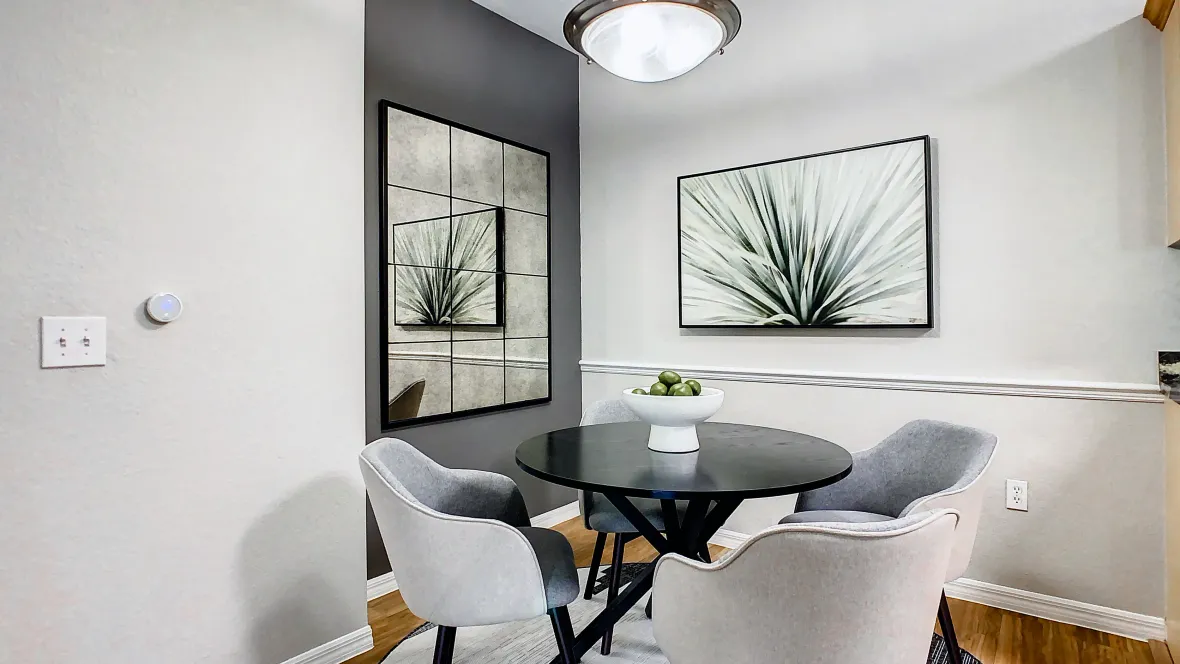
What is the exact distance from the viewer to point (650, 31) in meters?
1.92

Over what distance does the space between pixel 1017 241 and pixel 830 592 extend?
1.95 m

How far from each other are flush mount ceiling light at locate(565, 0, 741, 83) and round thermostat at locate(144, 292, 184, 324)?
1362 mm

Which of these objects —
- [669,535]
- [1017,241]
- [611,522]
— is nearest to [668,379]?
[669,535]

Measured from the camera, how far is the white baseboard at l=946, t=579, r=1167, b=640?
2.26 meters

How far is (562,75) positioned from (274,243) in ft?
7.29

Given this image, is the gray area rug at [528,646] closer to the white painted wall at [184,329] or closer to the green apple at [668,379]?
the white painted wall at [184,329]

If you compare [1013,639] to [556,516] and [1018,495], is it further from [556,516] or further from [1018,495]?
[556,516]

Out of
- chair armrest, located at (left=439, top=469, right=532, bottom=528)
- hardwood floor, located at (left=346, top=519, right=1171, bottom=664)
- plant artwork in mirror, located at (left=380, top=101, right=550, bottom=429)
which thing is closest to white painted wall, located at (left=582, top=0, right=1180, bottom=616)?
hardwood floor, located at (left=346, top=519, right=1171, bottom=664)

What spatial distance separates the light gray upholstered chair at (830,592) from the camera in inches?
45.1

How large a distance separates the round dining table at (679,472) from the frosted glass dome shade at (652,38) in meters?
1.21

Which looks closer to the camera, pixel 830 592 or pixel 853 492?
pixel 830 592

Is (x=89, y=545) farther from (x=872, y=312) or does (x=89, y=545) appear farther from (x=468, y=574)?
(x=872, y=312)

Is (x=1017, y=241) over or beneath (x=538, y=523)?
over

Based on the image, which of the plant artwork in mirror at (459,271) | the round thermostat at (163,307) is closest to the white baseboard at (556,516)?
the plant artwork in mirror at (459,271)
